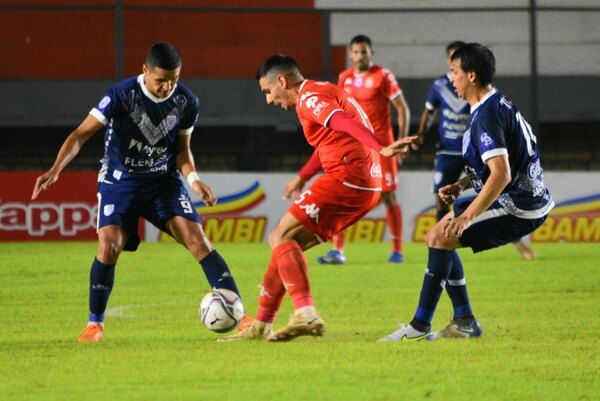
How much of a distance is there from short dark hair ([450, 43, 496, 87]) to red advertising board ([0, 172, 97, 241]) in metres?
9.51

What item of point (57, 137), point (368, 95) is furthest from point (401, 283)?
point (57, 137)

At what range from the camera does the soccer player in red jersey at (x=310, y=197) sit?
23.6 ft

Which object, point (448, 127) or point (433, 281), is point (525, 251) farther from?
point (433, 281)

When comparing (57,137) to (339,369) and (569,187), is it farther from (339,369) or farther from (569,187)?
(339,369)

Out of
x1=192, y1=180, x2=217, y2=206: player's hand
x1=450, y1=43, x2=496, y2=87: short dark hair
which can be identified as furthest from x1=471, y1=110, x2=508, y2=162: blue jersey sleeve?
x1=192, y1=180, x2=217, y2=206: player's hand

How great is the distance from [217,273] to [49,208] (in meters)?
8.61

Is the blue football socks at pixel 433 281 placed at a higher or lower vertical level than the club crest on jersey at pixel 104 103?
lower

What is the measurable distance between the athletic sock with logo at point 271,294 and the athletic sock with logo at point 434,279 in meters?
0.87

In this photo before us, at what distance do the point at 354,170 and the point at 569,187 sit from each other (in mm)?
9255

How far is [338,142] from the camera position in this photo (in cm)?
743

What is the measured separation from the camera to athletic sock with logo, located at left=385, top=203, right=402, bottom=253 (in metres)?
13.2

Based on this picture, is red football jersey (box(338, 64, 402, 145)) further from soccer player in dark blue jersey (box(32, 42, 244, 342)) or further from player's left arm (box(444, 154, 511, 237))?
player's left arm (box(444, 154, 511, 237))

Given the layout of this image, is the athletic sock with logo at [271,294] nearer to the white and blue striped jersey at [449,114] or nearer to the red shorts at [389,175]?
the white and blue striped jersey at [449,114]

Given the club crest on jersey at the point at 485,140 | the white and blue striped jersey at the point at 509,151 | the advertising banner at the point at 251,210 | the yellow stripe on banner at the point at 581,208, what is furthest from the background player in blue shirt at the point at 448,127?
the club crest on jersey at the point at 485,140
